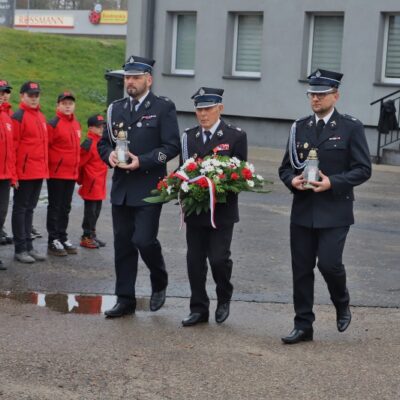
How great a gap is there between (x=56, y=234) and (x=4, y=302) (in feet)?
7.74

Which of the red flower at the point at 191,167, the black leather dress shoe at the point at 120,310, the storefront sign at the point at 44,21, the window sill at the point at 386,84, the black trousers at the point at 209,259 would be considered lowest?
the black leather dress shoe at the point at 120,310

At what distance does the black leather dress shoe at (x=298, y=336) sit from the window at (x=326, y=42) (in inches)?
634

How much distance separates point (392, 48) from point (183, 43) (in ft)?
18.7

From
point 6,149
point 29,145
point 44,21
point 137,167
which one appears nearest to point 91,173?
point 29,145

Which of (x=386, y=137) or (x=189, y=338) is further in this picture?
(x=386, y=137)

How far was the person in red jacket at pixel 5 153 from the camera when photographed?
32.6ft

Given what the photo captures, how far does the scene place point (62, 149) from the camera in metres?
10.7

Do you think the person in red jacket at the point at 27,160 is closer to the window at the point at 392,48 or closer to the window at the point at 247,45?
the window at the point at 392,48

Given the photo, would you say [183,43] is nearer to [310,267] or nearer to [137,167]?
[137,167]

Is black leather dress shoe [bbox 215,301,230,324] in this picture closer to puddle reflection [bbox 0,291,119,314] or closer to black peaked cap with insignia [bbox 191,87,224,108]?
puddle reflection [bbox 0,291,119,314]

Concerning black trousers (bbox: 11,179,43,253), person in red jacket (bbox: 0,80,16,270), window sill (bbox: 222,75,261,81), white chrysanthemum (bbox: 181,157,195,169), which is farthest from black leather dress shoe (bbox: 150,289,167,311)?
window sill (bbox: 222,75,261,81)

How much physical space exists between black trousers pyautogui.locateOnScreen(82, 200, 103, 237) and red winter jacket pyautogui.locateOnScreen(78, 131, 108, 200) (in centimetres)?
7

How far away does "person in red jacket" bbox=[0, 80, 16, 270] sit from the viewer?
994 cm

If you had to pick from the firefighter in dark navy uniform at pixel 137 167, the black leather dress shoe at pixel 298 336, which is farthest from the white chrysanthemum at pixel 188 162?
the black leather dress shoe at pixel 298 336
